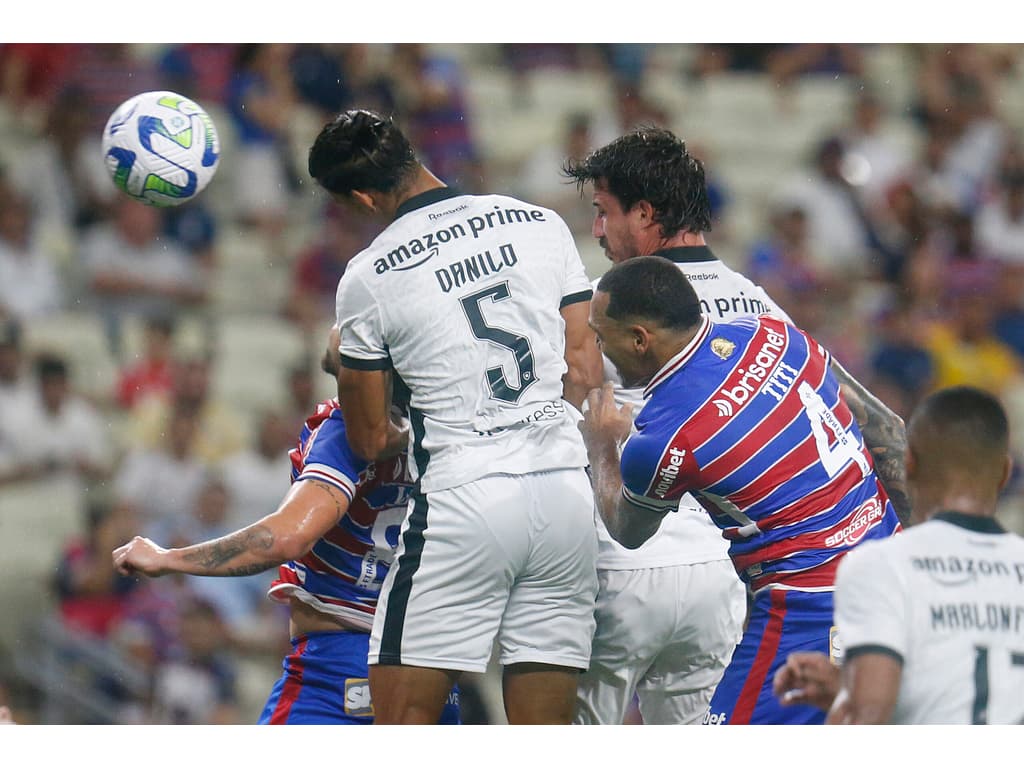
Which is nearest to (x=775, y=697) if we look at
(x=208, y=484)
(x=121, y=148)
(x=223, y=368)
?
(x=121, y=148)

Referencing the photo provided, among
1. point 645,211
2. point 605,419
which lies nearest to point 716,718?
point 605,419

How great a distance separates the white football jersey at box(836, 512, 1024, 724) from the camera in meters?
3.25

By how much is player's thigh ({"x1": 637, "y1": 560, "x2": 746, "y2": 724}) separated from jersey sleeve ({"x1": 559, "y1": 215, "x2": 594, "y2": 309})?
96 cm

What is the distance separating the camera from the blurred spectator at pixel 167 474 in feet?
31.2

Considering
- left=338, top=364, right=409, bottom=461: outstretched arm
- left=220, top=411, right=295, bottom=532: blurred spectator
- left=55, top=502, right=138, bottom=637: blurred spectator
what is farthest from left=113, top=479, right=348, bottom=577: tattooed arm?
left=220, top=411, right=295, bottom=532: blurred spectator

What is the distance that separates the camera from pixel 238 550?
4324 mm

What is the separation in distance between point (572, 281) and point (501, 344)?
0.38m

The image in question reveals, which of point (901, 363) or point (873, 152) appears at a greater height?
point (873, 152)

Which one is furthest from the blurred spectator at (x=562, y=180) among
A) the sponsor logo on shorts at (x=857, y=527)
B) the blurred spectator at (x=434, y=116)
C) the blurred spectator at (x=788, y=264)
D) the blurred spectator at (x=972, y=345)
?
the sponsor logo on shorts at (x=857, y=527)

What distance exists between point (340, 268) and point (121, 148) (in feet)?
18.3

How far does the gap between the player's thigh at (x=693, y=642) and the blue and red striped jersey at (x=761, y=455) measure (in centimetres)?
47

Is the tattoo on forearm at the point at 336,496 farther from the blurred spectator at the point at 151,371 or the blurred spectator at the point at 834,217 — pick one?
the blurred spectator at the point at 834,217

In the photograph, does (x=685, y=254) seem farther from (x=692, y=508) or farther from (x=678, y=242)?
(x=692, y=508)

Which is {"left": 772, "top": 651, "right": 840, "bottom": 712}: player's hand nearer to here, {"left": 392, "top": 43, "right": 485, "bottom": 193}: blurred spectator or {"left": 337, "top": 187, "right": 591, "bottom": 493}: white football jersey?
{"left": 337, "top": 187, "right": 591, "bottom": 493}: white football jersey
